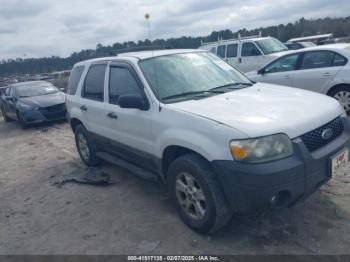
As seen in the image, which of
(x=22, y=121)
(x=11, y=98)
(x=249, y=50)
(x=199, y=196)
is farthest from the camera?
(x=249, y=50)

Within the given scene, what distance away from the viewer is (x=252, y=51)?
1360 cm

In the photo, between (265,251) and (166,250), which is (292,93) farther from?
(166,250)

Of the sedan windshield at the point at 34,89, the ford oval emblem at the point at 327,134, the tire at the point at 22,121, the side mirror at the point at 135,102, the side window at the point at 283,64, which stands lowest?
the tire at the point at 22,121

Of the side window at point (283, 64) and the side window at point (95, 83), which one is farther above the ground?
the side window at point (95, 83)

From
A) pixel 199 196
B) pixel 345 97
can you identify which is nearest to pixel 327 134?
pixel 199 196

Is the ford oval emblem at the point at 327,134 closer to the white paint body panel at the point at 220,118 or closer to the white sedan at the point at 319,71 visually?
the white paint body panel at the point at 220,118

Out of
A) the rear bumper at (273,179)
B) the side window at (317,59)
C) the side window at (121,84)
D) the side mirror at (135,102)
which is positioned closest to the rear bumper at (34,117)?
the side window at (121,84)

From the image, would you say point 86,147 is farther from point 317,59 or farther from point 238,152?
point 317,59

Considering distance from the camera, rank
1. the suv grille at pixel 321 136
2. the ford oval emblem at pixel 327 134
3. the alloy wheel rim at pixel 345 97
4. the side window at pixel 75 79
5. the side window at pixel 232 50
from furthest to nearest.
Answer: the side window at pixel 232 50 → the alloy wheel rim at pixel 345 97 → the side window at pixel 75 79 → the ford oval emblem at pixel 327 134 → the suv grille at pixel 321 136

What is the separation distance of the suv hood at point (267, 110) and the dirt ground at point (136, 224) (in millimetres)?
1047

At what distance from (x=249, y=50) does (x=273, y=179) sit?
11.4m

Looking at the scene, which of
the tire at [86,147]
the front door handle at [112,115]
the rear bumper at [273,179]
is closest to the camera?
the rear bumper at [273,179]

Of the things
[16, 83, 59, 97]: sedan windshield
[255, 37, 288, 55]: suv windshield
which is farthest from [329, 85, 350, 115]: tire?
[16, 83, 59, 97]: sedan windshield

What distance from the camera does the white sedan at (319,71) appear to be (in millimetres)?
7543
